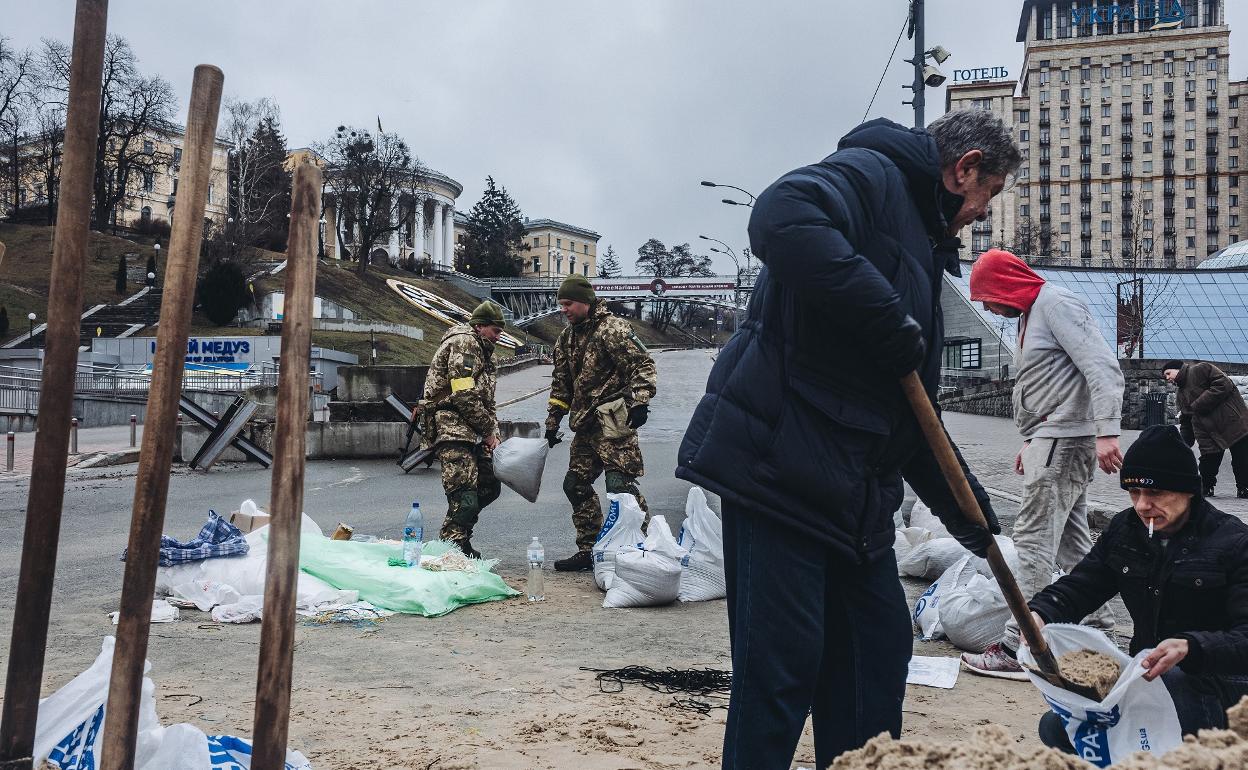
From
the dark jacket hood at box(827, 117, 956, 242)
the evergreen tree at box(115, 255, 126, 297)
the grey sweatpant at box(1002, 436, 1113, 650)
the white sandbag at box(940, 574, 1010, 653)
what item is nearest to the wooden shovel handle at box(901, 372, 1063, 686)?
the dark jacket hood at box(827, 117, 956, 242)

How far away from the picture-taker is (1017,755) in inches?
53.7

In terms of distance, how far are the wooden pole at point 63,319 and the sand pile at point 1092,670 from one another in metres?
2.43

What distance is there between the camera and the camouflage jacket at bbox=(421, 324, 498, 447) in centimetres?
657

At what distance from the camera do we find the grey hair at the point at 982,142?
249cm

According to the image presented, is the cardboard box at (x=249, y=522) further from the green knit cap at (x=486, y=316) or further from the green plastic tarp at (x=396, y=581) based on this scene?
the green knit cap at (x=486, y=316)

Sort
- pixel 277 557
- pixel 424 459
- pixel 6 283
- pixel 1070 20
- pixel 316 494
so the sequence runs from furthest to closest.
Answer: pixel 1070 20 < pixel 6 283 < pixel 424 459 < pixel 316 494 < pixel 277 557

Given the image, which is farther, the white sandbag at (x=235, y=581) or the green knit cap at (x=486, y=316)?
the green knit cap at (x=486, y=316)

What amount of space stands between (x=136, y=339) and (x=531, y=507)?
37.7m

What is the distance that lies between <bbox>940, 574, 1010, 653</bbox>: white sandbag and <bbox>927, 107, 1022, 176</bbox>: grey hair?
100 inches

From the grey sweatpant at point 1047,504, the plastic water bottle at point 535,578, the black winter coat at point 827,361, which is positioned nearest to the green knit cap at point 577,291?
the plastic water bottle at point 535,578

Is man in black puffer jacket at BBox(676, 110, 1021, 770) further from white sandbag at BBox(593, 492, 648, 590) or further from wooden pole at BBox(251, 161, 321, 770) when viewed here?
white sandbag at BBox(593, 492, 648, 590)

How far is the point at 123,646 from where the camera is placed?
1935mm

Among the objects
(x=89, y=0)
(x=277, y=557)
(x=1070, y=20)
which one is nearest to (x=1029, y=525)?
(x=277, y=557)

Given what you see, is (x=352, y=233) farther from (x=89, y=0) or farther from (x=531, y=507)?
(x=89, y=0)
